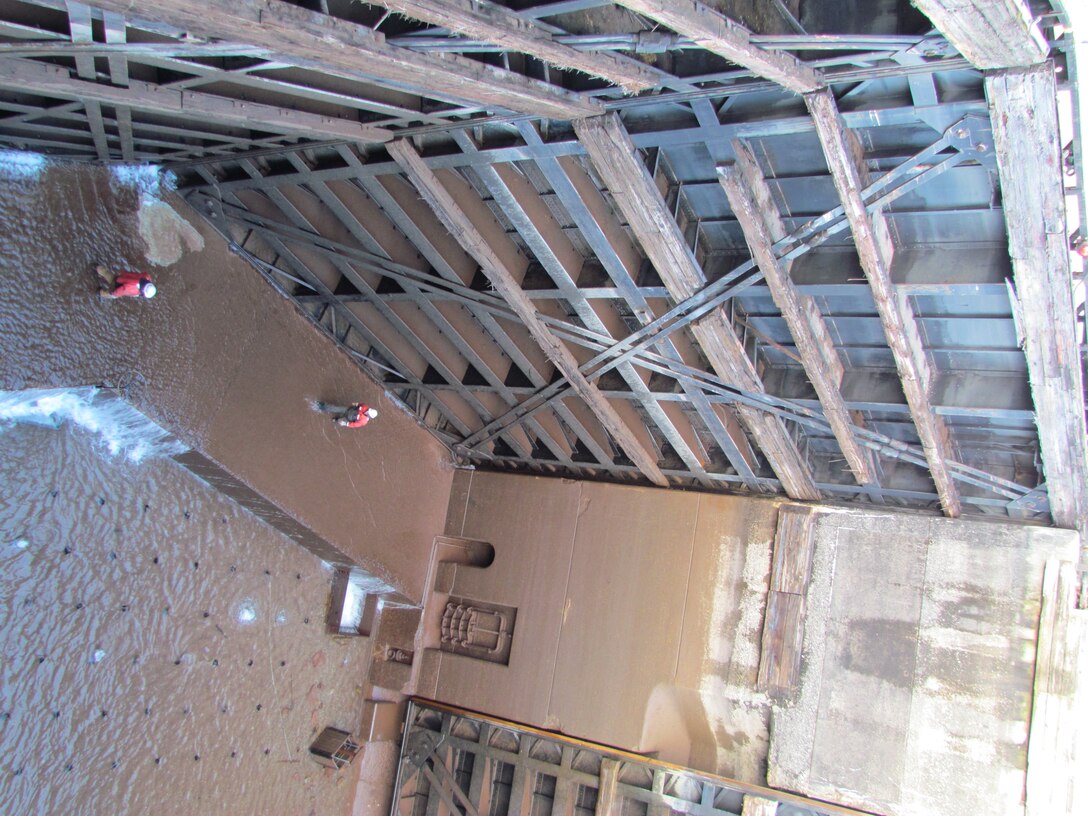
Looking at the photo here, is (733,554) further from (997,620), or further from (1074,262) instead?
(1074,262)

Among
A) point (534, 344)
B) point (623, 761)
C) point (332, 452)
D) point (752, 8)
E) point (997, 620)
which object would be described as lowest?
point (623, 761)

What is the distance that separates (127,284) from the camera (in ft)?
23.2

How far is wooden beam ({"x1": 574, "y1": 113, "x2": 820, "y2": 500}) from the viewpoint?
5910 millimetres

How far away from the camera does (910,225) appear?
20.0ft

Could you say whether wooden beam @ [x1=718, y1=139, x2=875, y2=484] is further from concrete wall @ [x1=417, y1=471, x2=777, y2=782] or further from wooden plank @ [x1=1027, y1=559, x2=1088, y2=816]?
wooden plank @ [x1=1027, y1=559, x2=1088, y2=816]

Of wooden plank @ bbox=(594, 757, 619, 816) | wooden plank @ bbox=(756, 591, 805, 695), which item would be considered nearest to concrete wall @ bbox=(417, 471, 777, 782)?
wooden plank @ bbox=(756, 591, 805, 695)

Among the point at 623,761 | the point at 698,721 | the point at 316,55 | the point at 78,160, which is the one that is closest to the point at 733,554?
the point at 698,721

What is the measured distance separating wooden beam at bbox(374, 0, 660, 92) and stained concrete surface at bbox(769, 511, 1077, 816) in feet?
15.5

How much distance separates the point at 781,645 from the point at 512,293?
13.0ft

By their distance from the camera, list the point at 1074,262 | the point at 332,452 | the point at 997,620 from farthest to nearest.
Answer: the point at 332,452
the point at 997,620
the point at 1074,262

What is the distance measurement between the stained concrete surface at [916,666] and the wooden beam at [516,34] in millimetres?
4732

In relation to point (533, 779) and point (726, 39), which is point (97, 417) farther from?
point (726, 39)

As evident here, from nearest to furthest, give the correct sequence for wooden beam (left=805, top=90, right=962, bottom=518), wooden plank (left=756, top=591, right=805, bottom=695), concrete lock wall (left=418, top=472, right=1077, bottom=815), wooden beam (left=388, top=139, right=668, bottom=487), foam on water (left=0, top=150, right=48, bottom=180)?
wooden beam (left=805, top=90, right=962, bottom=518)
foam on water (left=0, top=150, right=48, bottom=180)
wooden beam (left=388, top=139, right=668, bottom=487)
concrete lock wall (left=418, top=472, right=1077, bottom=815)
wooden plank (left=756, top=591, right=805, bottom=695)

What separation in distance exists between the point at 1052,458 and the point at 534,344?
175 inches
